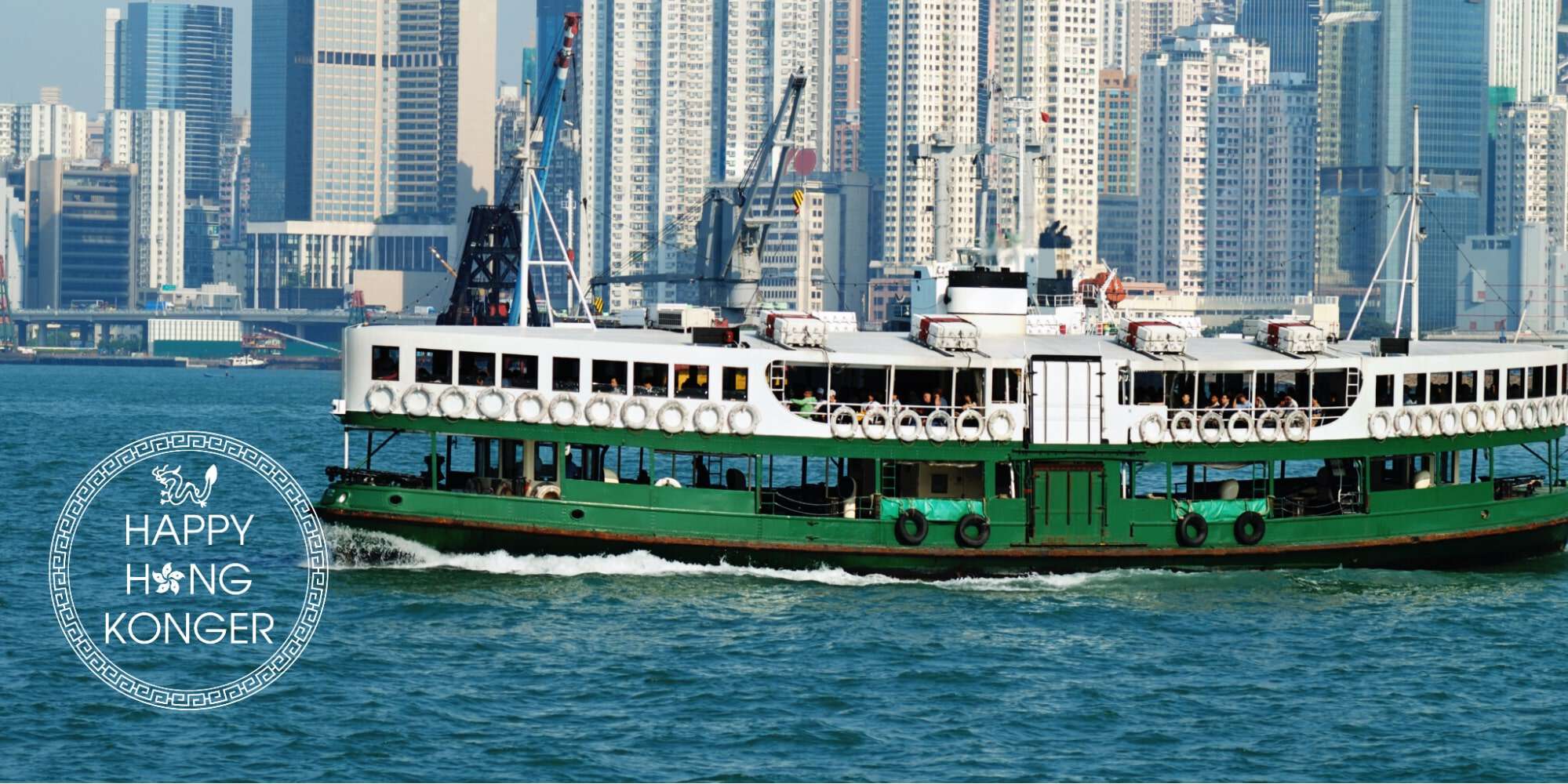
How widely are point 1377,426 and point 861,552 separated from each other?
30.5ft

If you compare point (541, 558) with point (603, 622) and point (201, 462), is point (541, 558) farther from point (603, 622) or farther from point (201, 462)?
point (201, 462)

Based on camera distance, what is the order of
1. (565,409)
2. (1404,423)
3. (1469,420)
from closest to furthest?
(565,409) → (1404,423) → (1469,420)

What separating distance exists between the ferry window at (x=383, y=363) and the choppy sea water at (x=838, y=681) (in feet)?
8.69

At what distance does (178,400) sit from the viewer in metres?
140

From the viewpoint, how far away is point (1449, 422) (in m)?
40.5

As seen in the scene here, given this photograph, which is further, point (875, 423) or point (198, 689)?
point (875, 423)

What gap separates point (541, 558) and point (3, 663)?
880 cm

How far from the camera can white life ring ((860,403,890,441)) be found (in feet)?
124

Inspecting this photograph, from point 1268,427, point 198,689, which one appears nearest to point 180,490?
point 198,689

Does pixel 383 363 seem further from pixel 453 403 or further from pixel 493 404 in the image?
pixel 493 404

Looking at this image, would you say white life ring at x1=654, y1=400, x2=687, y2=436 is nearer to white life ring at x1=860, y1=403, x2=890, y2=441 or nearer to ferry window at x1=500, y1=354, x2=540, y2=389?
ferry window at x1=500, y1=354, x2=540, y2=389

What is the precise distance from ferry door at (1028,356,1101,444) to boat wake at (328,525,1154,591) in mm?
2412

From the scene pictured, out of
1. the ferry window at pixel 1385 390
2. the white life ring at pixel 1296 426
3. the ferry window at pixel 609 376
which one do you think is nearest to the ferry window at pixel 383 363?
the ferry window at pixel 609 376

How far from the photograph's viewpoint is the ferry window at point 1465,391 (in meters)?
41.3
